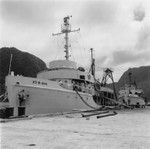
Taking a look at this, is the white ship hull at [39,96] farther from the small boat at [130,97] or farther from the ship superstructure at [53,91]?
the small boat at [130,97]

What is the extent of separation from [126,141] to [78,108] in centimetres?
1642

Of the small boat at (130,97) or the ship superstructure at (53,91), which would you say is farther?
the small boat at (130,97)

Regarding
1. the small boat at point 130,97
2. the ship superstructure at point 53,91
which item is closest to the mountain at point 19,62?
the small boat at point 130,97

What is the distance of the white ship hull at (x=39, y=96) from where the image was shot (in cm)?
1886

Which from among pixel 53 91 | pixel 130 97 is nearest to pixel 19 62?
pixel 130 97

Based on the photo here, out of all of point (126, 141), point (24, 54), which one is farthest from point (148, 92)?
point (126, 141)

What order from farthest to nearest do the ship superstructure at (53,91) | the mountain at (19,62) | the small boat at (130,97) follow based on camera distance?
the mountain at (19,62) < the small boat at (130,97) < the ship superstructure at (53,91)

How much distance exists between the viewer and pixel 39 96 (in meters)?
19.6

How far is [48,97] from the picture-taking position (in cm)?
2016

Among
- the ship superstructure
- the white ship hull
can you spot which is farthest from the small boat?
the white ship hull

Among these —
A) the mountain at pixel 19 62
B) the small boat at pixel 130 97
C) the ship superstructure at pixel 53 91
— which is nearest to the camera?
the ship superstructure at pixel 53 91

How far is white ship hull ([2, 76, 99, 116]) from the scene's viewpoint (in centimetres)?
1886

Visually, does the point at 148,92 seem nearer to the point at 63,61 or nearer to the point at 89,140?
the point at 63,61

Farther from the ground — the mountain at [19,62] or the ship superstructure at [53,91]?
the mountain at [19,62]
